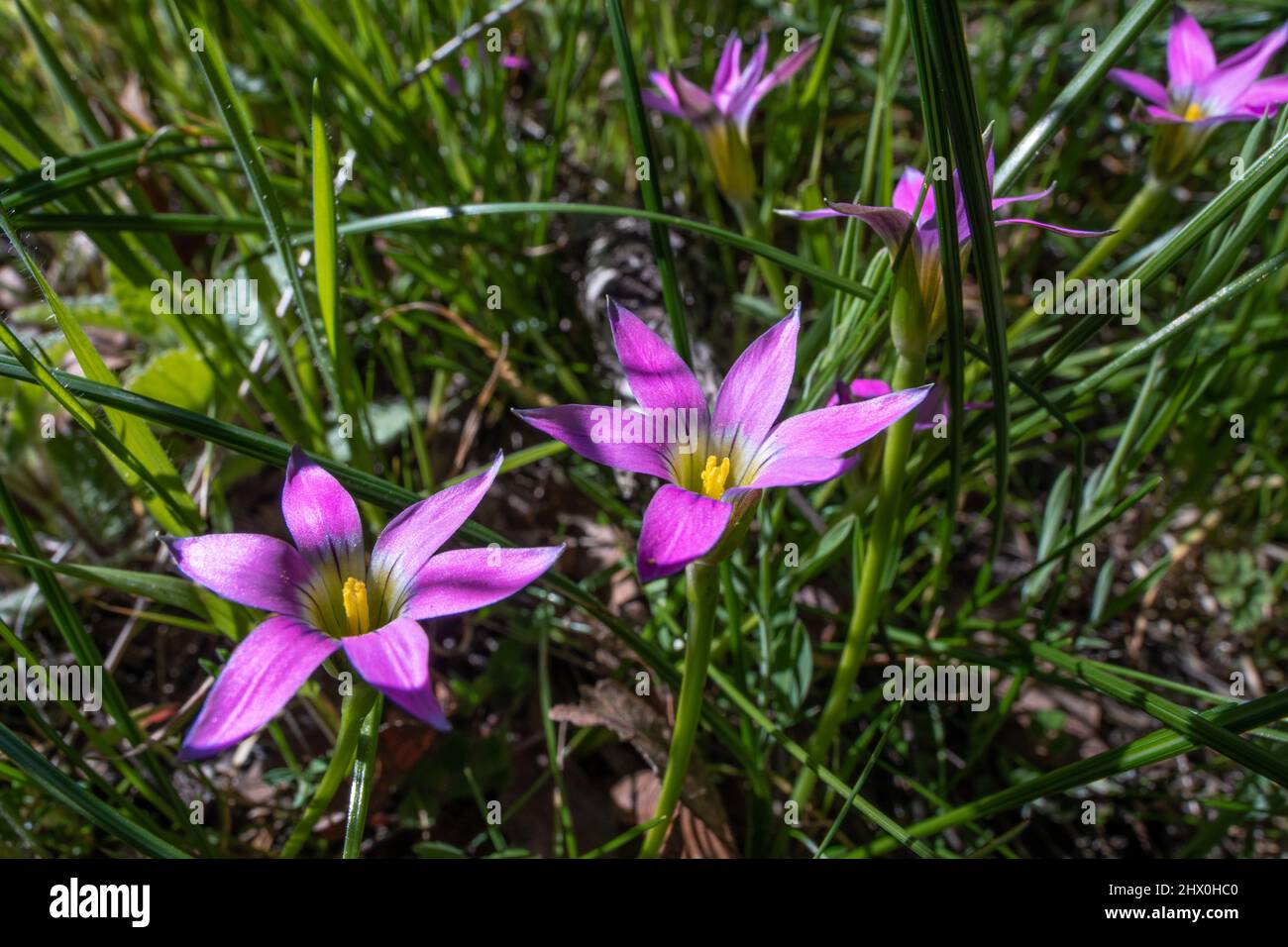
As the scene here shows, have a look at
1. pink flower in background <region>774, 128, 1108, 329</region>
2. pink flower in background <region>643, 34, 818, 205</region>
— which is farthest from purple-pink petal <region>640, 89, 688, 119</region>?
pink flower in background <region>774, 128, 1108, 329</region>

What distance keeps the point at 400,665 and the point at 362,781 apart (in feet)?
0.94

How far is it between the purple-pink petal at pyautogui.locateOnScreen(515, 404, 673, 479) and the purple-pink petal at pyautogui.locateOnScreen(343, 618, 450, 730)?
0.23m

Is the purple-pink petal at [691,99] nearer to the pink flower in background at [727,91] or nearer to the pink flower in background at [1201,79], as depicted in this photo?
the pink flower in background at [727,91]

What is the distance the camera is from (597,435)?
0.96 metres

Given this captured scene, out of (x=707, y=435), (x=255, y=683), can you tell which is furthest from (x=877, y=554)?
(x=255, y=683)

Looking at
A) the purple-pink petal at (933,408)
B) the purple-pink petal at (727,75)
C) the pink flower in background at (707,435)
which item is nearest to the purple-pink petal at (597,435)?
the pink flower in background at (707,435)

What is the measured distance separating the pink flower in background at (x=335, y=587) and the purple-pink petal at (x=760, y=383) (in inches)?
12.1

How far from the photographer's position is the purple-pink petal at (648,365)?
1051 millimetres

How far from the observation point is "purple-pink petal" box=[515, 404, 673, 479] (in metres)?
0.93

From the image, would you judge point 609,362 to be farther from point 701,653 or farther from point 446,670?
point 701,653

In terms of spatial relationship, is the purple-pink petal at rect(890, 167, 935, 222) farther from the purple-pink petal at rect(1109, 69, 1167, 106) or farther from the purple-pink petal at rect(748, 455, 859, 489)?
the purple-pink petal at rect(1109, 69, 1167, 106)
